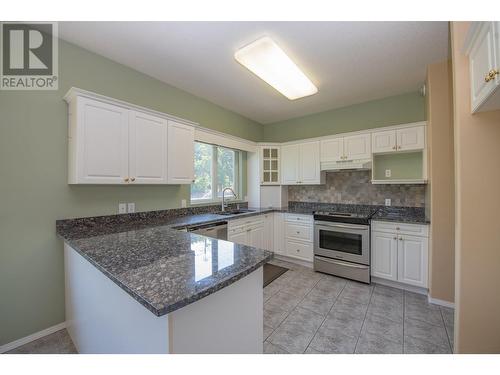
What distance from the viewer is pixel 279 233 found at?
363 cm

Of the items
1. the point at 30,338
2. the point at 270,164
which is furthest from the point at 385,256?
the point at 30,338

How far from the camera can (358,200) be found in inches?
135

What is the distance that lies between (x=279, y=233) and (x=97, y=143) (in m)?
2.85

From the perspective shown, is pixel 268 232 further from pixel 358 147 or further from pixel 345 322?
pixel 358 147

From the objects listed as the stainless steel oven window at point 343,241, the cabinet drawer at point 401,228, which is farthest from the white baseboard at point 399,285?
the cabinet drawer at point 401,228

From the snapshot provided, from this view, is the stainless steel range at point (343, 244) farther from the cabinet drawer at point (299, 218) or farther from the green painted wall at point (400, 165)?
the green painted wall at point (400, 165)

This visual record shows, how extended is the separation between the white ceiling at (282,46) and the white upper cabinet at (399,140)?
2.06 feet

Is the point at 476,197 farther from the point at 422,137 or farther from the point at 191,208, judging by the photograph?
the point at 191,208

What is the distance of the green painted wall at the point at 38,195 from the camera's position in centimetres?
168

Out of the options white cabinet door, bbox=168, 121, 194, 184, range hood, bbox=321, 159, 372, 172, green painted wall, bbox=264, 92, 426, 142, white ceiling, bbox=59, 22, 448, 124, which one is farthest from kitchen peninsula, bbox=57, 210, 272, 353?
green painted wall, bbox=264, 92, 426, 142

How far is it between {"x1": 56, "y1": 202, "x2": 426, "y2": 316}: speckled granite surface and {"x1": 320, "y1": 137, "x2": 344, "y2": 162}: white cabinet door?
2.52 metres

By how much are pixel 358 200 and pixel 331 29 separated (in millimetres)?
2527

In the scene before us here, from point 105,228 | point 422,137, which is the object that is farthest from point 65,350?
point 422,137
